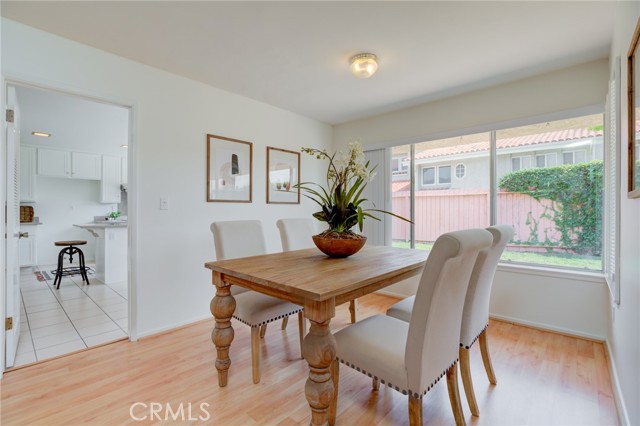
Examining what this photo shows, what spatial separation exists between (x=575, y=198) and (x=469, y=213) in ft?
2.89

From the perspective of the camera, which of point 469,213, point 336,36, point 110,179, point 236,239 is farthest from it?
point 110,179

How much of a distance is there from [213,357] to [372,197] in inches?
105

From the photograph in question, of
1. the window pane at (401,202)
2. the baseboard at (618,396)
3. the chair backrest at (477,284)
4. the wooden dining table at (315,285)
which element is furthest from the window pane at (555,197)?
the chair backrest at (477,284)

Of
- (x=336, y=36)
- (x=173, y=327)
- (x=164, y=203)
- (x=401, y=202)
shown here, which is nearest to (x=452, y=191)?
(x=401, y=202)

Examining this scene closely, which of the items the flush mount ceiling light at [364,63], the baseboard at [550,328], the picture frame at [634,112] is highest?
the flush mount ceiling light at [364,63]

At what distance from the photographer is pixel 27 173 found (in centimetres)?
503

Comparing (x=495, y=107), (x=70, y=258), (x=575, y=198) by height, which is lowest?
(x=70, y=258)

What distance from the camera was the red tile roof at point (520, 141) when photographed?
2533 mm

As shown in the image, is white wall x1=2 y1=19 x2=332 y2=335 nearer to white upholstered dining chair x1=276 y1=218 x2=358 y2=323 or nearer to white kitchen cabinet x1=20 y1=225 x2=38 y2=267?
white upholstered dining chair x1=276 y1=218 x2=358 y2=323

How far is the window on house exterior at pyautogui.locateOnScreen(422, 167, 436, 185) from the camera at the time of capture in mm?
3455

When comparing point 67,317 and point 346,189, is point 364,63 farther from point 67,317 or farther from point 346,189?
point 67,317

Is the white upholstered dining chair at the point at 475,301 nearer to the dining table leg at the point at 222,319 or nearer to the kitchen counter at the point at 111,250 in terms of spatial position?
the dining table leg at the point at 222,319

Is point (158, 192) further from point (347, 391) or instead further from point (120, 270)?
point (120, 270)

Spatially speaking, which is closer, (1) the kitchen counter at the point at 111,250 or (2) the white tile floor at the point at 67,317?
(2) the white tile floor at the point at 67,317
